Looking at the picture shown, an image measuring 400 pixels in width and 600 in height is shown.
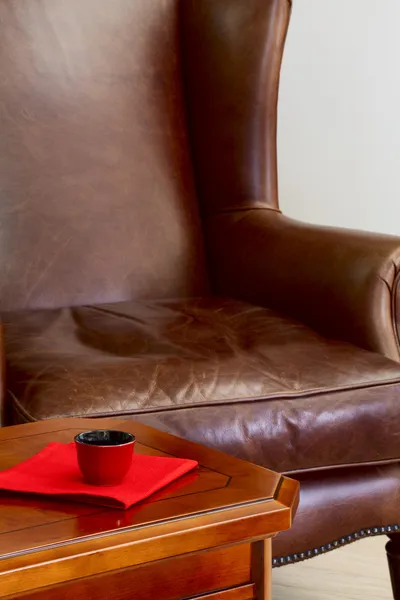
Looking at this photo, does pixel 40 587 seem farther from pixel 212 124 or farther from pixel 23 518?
pixel 212 124

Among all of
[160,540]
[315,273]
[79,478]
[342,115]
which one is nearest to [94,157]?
[315,273]

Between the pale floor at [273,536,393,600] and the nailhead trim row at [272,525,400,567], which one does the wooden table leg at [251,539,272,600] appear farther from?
the pale floor at [273,536,393,600]

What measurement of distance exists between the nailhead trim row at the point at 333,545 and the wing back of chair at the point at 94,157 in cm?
74

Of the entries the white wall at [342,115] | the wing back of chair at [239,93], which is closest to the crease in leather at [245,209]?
the wing back of chair at [239,93]

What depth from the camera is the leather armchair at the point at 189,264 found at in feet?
3.43

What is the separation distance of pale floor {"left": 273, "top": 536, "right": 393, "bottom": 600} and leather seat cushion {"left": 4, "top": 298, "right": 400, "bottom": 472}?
0.38 meters

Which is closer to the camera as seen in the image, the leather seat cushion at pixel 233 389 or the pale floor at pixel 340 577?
the leather seat cushion at pixel 233 389

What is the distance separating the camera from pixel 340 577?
56.6 inches

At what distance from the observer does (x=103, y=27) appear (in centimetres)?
177

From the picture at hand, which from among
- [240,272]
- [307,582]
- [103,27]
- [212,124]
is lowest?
[307,582]

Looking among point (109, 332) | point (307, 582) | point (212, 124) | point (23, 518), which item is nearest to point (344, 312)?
point (109, 332)

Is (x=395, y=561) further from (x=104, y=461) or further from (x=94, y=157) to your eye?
(x=94, y=157)

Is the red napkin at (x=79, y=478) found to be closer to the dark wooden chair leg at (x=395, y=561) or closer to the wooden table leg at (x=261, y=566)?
the wooden table leg at (x=261, y=566)

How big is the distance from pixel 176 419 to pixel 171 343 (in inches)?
8.4
